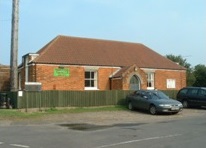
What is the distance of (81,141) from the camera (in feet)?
42.4

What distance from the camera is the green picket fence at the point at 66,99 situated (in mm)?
27547

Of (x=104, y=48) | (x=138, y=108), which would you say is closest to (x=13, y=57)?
(x=138, y=108)

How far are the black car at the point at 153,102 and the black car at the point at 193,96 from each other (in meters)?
4.41

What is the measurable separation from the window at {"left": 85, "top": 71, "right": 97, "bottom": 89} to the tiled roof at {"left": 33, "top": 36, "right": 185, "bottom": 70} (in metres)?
1.04

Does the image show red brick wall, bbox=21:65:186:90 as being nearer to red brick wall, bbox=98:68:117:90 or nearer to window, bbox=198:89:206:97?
red brick wall, bbox=98:68:117:90

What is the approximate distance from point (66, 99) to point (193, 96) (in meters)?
10.3

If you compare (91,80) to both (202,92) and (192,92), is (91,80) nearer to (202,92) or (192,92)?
(192,92)

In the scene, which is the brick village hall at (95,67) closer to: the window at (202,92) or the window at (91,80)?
the window at (91,80)

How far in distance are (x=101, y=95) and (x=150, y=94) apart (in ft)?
16.1

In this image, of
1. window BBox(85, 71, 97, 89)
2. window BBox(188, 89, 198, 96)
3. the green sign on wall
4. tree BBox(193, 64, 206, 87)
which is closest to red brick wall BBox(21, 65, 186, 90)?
the green sign on wall

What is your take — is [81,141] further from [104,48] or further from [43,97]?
[104,48]

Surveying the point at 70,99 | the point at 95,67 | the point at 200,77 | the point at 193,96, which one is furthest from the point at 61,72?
the point at 200,77

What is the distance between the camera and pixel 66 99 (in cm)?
2969

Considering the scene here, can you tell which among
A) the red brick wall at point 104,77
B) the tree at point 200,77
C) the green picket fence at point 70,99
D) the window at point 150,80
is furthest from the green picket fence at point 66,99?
the tree at point 200,77
